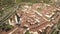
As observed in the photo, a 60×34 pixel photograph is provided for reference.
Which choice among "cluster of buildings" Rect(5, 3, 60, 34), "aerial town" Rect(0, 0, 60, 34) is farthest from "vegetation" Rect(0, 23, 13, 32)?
"cluster of buildings" Rect(5, 3, 60, 34)

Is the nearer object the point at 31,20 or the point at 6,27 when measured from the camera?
the point at 6,27

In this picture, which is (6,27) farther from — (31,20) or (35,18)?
(35,18)

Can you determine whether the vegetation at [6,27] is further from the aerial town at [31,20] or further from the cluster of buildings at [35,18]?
the cluster of buildings at [35,18]

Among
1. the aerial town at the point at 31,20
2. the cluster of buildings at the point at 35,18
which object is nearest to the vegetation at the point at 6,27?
the aerial town at the point at 31,20

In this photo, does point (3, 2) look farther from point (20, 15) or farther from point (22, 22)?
point (22, 22)

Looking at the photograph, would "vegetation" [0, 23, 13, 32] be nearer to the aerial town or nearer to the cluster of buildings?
the aerial town

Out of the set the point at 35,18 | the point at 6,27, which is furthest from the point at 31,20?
the point at 6,27

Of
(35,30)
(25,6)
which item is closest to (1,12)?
(25,6)
